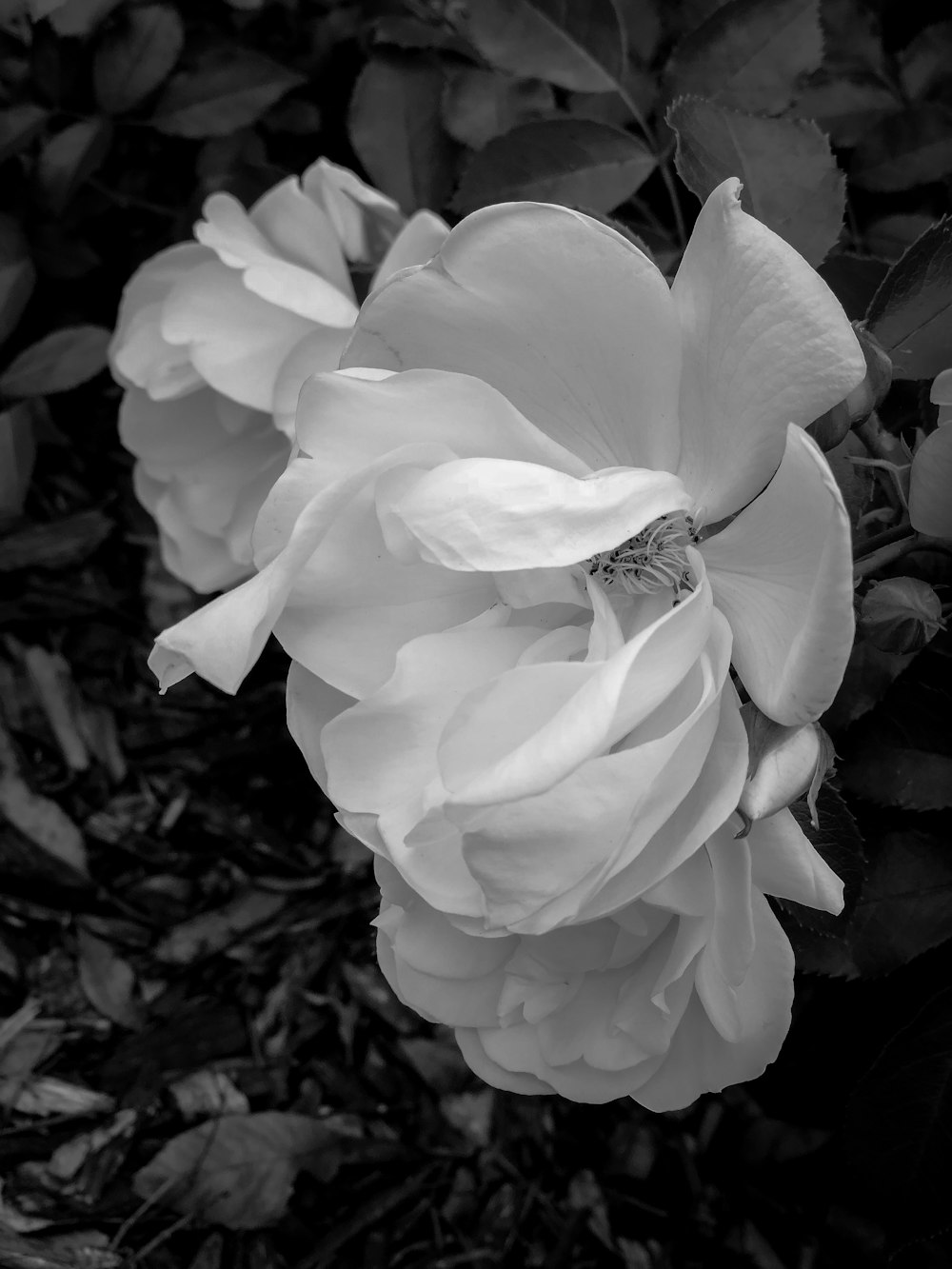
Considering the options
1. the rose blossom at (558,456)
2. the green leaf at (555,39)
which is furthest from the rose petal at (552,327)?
the green leaf at (555,39)

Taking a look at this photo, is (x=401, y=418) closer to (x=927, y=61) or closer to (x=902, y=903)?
(x=902, y=903)

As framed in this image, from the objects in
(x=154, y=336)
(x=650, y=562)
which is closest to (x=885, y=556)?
(x=650, y=562)

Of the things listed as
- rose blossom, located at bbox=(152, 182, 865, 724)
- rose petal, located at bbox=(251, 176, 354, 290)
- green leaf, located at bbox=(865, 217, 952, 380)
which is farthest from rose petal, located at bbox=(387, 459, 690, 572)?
rose petal, located at bbox=(251, 176, 354, 290)

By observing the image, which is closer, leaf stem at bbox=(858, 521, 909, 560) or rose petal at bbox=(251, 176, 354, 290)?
leaf stem at bbox=(858, 521, 909, 560)

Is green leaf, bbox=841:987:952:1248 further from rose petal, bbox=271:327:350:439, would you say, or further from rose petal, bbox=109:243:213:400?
rose petal, bbox=109:243:213:400

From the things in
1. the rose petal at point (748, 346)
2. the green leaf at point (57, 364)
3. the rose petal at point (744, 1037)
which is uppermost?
the rose petal at point (748, 346)

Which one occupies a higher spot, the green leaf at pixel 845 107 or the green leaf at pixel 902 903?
the green leaf at pixel 845 107

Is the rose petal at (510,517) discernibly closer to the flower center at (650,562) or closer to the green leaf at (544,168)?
the flower center at (650,562)
